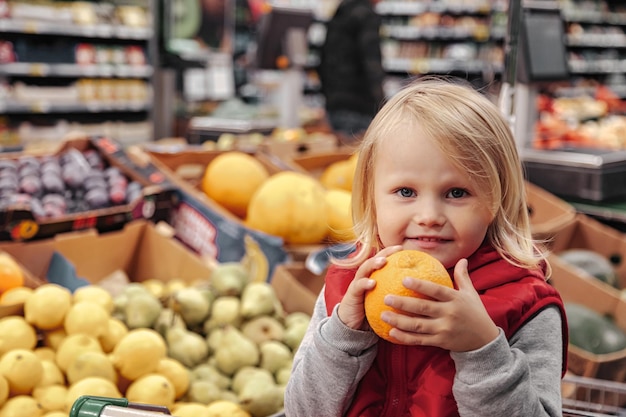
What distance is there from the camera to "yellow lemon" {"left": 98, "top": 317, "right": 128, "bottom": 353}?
5.55 feet

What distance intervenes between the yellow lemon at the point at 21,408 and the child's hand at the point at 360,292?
2.68ft

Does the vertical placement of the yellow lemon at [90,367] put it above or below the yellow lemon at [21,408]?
above

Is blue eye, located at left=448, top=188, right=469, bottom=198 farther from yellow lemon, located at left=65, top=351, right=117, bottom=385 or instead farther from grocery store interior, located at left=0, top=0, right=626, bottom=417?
yellow lemon, located at left=65, top=351, right=117, bottom=385

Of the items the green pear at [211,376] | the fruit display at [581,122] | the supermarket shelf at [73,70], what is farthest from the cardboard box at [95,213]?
the supermarket shelf at [73,70]

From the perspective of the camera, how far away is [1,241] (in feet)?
6.94

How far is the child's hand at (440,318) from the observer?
84 centimetres

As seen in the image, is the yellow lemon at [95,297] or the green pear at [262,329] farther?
the green pear at [262,329]

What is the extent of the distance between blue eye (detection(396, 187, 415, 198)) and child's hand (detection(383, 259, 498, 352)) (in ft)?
0.55

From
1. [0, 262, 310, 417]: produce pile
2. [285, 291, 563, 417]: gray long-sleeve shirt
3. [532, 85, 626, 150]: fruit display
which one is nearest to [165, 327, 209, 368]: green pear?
[0, 262, 310, 417]: produce pile

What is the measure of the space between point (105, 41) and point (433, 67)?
452 cm

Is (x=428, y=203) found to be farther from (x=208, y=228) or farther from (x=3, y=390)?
(x=208, y=228)

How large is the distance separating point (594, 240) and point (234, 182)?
153cm

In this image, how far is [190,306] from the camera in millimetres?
1910

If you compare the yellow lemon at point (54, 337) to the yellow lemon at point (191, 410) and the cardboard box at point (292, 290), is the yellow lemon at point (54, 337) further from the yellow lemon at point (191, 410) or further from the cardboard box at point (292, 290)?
the cardboard box at point (292, 290)
